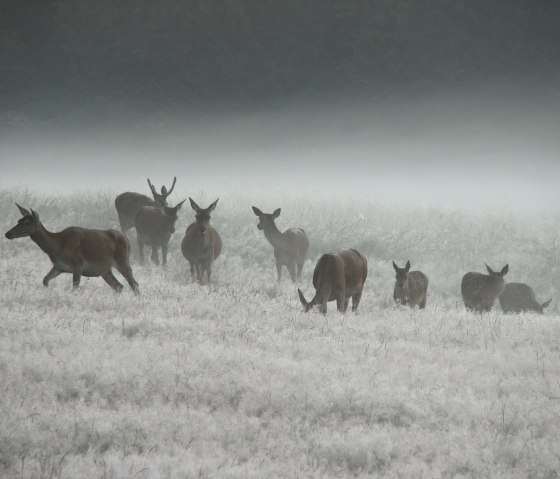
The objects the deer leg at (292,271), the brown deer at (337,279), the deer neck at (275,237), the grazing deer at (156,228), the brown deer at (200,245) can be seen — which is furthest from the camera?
the deer leg at (292,271)

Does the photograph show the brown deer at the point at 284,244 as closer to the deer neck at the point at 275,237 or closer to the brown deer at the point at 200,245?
the deer neck at the point at 275,237

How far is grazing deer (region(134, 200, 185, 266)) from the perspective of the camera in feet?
64.9

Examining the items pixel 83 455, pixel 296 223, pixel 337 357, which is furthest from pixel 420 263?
pixel 83 455

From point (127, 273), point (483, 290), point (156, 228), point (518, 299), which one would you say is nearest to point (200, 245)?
point (156, 228)

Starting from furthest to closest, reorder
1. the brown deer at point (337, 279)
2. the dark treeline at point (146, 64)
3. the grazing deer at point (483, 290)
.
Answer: the dark treeline at point (146, 64)
the grazing deer at point (483, 290)
the brown deer at point (337, 279)

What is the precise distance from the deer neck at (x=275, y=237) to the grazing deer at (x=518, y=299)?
6.37 m

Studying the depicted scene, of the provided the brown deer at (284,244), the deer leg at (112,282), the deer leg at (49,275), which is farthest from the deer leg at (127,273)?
the brown deer at (284,244)

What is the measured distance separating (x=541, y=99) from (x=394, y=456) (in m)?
159

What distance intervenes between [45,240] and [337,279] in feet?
18.5

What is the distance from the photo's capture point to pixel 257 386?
28.9ft

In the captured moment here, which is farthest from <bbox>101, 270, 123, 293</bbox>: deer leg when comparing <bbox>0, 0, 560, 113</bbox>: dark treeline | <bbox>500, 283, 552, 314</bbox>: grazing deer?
<bbox>0, 0, 560, 113</bbox>: dark treeline

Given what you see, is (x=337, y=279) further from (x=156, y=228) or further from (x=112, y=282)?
(x=156, y=228)

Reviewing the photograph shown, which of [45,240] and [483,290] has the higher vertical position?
[45,240]

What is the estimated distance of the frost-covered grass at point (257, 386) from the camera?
278 inches
